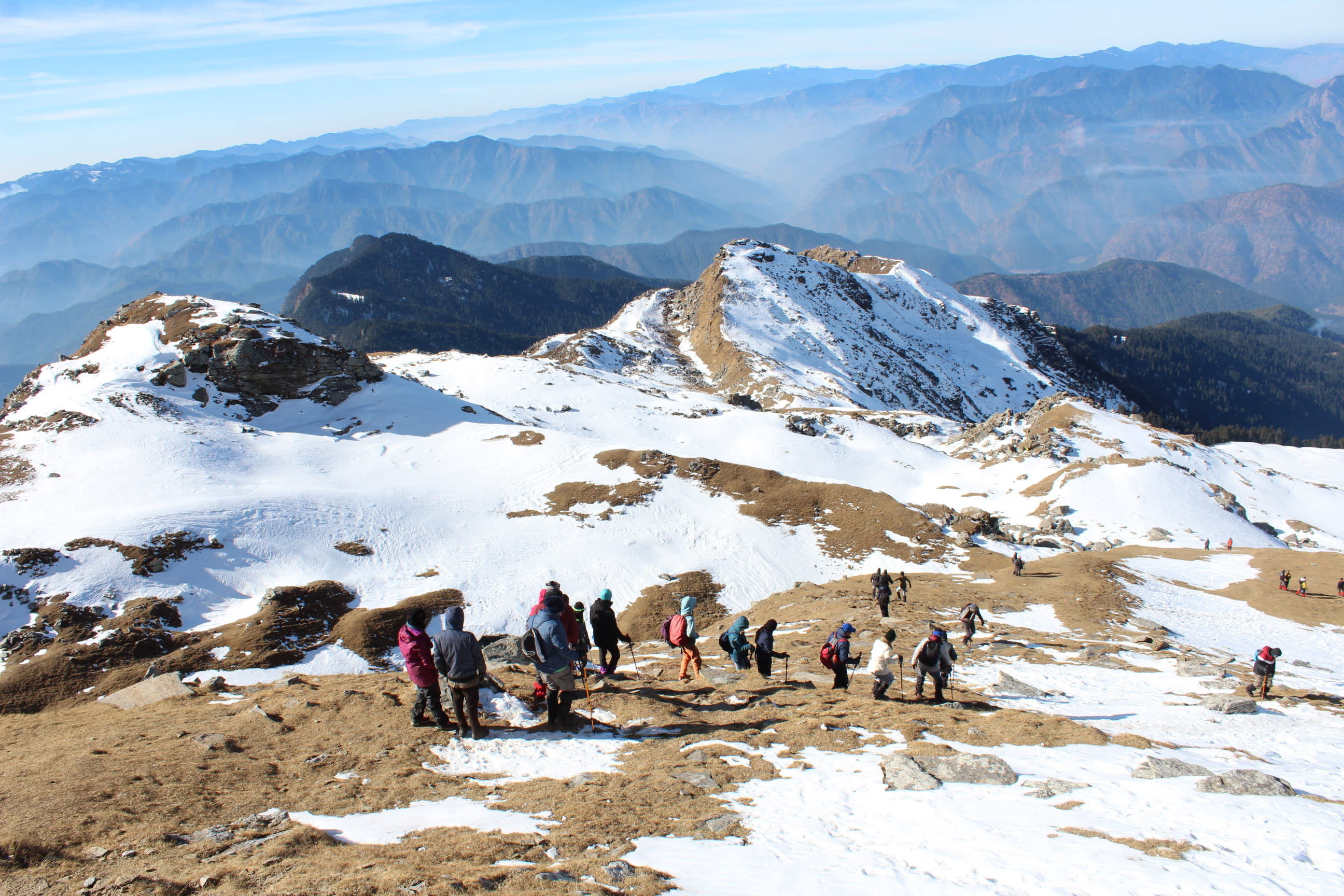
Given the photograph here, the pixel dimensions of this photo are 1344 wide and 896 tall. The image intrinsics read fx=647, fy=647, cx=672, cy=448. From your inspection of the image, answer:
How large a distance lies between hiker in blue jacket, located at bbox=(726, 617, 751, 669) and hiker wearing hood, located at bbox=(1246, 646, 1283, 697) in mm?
13281

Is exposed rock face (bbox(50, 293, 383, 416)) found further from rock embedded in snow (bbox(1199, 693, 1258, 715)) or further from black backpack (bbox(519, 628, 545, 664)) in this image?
rock embedded in snow (bbox(1199, 693, 1258, 715))

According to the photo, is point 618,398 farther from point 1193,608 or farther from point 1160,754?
point 1160,754

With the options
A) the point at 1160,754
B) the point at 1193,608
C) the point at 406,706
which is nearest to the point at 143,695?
the point at 406,706

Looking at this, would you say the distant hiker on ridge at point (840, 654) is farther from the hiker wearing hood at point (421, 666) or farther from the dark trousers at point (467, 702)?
the hiker wearing hood at point (421, 666)

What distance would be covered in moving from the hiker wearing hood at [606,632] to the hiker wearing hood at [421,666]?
3.91m

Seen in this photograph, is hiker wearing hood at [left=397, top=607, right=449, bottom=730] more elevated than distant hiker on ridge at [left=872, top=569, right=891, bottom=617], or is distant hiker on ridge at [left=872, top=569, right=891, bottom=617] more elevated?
hiker wearing hood at [left=397, top=607, right=449, bottom=730]

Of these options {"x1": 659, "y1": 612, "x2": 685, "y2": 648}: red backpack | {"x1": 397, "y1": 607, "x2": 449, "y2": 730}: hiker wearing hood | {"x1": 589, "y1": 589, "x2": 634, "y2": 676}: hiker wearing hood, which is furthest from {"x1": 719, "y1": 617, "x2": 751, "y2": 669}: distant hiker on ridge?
{"x1": 397, "y1": 607, "x2": 449, "y2": 730}: hiker wearing hood

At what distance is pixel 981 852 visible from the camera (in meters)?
8.62

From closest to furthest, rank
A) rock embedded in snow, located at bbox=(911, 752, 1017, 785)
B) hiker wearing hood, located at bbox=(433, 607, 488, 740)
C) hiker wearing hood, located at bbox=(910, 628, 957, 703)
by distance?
rock embedded in snow, located at bbox=(911, 752, 1017, 785), hiker wearing hood, located at bbox=(433, 607, 488, 740), hiker wearing hood, located at bbox=(910, 628, 957, 703)

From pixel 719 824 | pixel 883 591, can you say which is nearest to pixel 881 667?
pixel 719 824

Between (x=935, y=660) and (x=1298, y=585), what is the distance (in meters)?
32.5

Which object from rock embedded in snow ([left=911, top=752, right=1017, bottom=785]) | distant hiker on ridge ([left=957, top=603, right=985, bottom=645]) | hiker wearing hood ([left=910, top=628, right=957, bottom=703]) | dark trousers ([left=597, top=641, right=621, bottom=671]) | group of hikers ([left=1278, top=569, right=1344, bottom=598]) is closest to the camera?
rock embedded in snow ([left=911, top=752, right=1017, bottom=785])

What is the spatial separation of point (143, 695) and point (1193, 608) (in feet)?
134

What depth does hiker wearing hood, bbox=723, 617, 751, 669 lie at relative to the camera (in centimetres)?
1814
